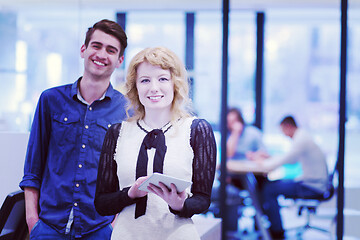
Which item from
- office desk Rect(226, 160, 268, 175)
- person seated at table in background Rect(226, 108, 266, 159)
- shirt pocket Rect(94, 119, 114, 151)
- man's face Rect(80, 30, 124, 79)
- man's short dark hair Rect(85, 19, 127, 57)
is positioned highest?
man's short dark hair Rect(85, 19, 127, 57)

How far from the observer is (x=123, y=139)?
146 centimetres

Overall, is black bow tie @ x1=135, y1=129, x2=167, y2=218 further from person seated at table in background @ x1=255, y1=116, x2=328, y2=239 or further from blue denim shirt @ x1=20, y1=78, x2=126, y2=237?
person seated at table in background @ x1=255, y1=116, x2=328, y2=239

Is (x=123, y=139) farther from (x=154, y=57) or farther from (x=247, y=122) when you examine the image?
(x=247, y=122)

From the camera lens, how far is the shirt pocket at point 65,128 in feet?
5.58

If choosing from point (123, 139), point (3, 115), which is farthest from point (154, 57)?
point (3, 115)

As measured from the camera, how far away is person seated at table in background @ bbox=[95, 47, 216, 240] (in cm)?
139

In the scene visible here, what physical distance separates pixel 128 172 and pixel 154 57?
15.6 inches

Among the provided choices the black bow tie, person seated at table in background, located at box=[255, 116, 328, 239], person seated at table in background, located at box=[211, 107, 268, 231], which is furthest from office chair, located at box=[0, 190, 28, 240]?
person seated at table in background, located at box=[211, 107, 268, 231]

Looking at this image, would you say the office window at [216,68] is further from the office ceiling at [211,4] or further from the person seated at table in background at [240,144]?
the person seated at table in background at [240,144]

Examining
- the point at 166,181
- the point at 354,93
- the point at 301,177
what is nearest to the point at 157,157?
the point at 166,181

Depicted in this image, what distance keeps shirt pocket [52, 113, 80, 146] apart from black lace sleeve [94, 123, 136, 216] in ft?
0.91

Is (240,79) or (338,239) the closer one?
(338,239)

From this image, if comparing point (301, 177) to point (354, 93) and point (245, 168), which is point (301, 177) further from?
point (354, 93)

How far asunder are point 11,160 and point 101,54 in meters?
0.76
